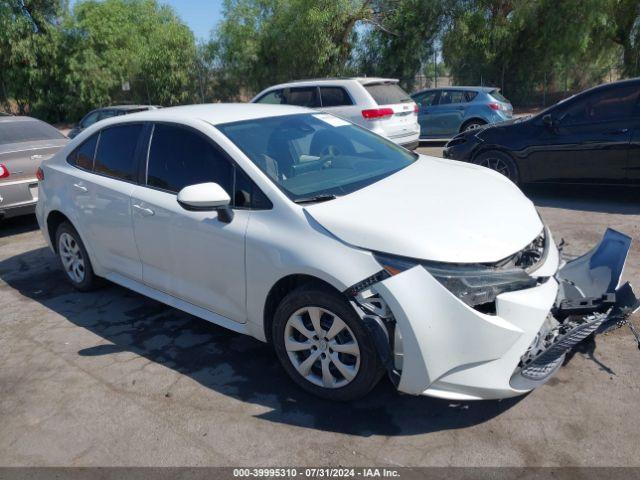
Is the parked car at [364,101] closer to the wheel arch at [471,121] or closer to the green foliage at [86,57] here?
the wheel arch at [471,121]

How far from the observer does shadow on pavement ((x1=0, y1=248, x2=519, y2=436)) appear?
10.8 ft

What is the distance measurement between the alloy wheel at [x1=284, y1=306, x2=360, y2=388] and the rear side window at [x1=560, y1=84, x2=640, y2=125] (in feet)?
17.9

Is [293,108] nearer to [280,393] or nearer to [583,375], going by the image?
[280,393]

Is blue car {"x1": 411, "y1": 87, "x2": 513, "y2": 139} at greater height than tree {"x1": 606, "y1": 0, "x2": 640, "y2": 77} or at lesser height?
lesser

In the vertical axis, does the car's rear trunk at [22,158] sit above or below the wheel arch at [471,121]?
above

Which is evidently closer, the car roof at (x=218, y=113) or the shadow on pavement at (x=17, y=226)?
the car roof at (x=218, y=113)

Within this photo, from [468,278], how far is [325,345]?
91cm

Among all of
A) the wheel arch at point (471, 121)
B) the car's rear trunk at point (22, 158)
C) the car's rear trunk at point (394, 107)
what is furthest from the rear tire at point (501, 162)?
the wheel arch at point (471, 121)

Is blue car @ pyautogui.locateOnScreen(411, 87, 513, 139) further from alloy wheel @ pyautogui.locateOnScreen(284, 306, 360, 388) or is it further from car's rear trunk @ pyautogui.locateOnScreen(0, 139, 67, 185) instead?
alloy wheel @ pyautogui.locateOnScreen(284, 306, 360, 388)

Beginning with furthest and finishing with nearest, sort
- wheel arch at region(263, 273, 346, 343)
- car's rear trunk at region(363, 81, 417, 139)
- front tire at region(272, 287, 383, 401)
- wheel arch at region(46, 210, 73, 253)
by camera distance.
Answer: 1. car's rear trunk at region(363, 81, 417, 139)
2. wheel arch at region(46, 210, 73, 253)
3. wheel arch at region(263, 273, 346, 343)
4. front tire at region(272, 287, 383, 401)

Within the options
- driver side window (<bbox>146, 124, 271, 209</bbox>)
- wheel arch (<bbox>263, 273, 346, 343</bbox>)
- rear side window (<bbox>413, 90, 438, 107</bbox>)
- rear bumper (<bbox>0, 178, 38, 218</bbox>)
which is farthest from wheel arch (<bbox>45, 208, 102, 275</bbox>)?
rear side window (<bbox>413, 90, 438, 107</bbox>)

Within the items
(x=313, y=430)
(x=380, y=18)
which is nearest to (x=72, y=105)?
(x=380, y=18)

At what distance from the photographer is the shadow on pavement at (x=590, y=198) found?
719 centimetres

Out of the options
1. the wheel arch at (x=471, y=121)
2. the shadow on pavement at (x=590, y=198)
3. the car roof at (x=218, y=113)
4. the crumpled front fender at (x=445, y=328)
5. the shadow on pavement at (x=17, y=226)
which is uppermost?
the car roof at (x=218, y=113)
